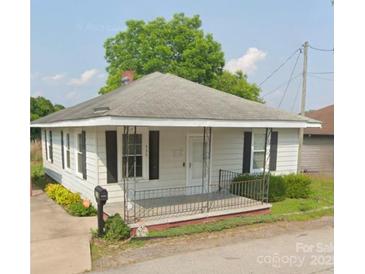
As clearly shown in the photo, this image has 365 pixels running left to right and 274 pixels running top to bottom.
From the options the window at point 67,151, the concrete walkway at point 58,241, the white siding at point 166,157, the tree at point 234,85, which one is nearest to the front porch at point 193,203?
the white siding at point 166,157

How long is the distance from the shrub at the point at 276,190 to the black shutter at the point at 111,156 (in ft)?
17.7

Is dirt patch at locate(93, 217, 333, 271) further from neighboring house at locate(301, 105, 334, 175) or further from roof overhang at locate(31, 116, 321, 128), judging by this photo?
neighboring house at locate(301, 105, 334, 175)

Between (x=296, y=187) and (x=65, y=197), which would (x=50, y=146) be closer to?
(x=65, y=197)

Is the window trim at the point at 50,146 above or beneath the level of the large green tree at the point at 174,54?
beneath

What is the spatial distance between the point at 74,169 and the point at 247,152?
6614 millimetres

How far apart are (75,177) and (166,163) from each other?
366 centimetres

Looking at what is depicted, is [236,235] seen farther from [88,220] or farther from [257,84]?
[257,84]

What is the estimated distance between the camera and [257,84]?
97.5 ft

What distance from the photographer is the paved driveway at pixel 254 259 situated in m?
5.04

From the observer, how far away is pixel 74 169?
1095 centimetres

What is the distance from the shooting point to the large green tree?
2783 centimetres

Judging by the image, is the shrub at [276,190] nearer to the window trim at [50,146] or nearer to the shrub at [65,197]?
the shrub at [65,197]

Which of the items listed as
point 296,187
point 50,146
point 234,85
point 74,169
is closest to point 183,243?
point 74,169
